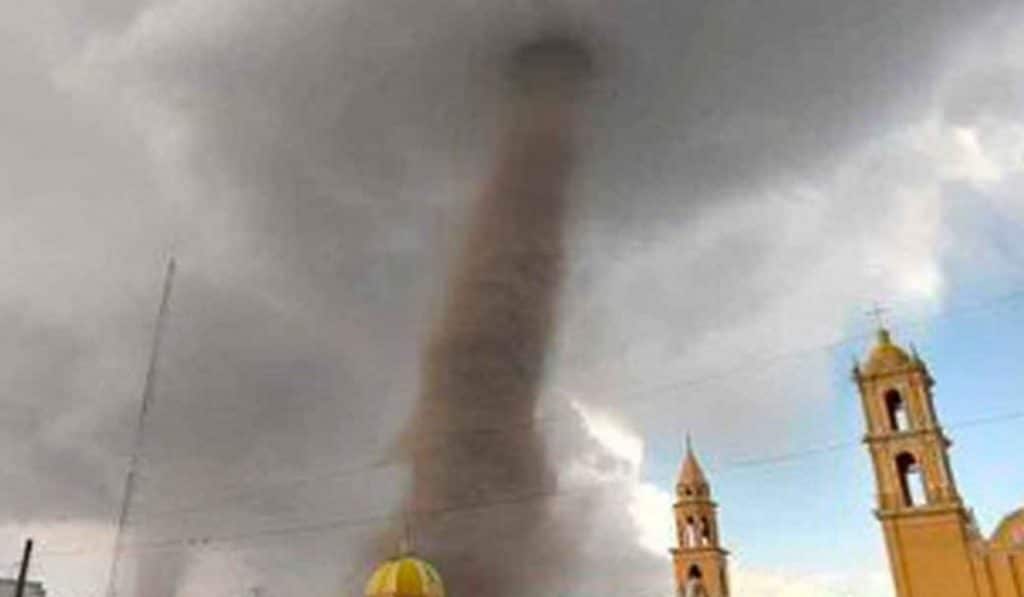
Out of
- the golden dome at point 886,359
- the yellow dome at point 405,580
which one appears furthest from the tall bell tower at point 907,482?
the yellow dome at point 405,580

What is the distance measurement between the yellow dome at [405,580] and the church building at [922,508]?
2606 centimetres

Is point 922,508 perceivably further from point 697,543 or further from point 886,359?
point 697,543

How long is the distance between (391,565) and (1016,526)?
34610 mm

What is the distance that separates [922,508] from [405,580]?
29.8 meters

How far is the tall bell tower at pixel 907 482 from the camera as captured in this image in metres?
49.2

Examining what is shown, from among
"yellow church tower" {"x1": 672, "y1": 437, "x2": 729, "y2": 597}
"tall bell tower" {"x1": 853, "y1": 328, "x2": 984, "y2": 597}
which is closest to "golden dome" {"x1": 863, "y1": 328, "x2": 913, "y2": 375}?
"tall bell tower" {"x1": 853, "y1": 328, "x2": 984, "y2": 597}

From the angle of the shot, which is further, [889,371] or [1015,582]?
[889,371]

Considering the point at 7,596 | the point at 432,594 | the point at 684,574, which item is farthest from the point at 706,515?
the point at 7,596

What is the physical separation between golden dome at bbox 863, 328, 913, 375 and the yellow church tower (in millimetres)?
27022

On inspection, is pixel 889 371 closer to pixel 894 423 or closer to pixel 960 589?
pixel 894 423

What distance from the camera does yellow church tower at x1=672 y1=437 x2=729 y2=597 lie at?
246ft

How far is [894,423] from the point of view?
54531 mm

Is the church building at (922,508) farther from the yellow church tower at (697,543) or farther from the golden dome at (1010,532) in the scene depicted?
the yellow church tower at (697,543)

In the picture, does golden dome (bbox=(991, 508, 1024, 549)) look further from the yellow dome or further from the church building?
Answer: the yellow dome
